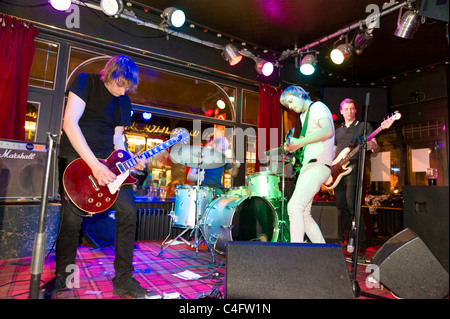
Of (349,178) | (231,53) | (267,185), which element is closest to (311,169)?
(349,178)

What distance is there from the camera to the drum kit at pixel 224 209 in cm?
368

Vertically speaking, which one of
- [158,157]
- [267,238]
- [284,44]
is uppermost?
[284,44]

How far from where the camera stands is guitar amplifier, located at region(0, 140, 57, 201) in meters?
3.21

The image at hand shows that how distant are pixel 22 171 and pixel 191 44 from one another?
4.11 m

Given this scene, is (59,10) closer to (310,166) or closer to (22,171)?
(22,171)

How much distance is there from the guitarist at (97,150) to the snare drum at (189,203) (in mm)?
1856

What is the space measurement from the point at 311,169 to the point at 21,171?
10.9 feet

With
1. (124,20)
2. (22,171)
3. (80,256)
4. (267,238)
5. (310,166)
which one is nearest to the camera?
(310,166)

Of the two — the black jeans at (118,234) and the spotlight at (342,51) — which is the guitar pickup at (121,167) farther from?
the spotlight at (342,51)

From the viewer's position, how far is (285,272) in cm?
161

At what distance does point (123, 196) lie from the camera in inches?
94.2

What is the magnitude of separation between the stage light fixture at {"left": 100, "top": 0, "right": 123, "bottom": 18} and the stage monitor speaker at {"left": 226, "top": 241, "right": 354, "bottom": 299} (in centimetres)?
463

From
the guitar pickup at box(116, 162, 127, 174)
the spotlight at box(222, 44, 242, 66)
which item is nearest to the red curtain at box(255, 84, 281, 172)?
the spotlight at box(222, 44, 242, 66)
